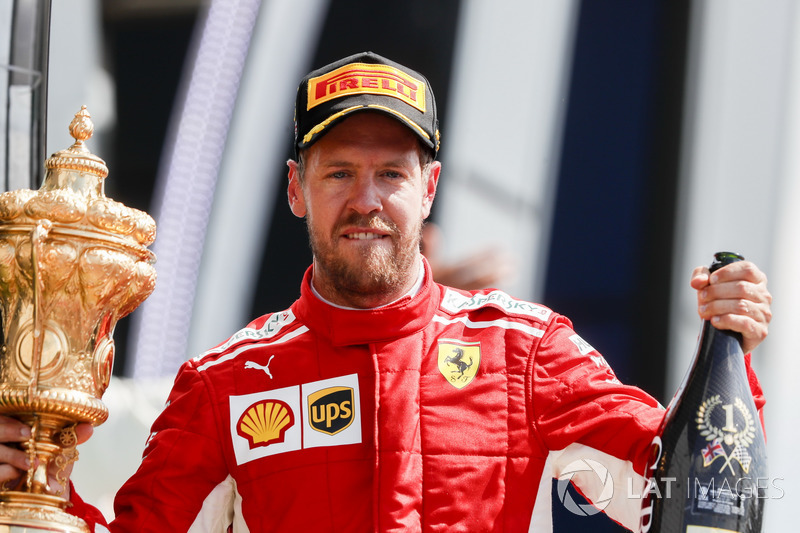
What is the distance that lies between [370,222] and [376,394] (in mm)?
310

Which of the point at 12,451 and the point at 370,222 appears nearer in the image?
the point at 12,451

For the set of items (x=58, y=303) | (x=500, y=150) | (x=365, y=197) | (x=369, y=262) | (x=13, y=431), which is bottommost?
(x=13, y=431)

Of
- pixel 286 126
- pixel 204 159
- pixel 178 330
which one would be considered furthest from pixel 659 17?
pixel 178 330

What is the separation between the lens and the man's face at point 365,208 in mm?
1975

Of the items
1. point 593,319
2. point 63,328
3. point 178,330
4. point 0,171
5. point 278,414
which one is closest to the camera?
point 63,328

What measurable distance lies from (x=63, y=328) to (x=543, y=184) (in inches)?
77.5

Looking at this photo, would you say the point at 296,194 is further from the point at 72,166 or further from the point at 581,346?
the point at 581,346

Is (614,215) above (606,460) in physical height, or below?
above

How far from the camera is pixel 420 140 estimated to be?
2045mm

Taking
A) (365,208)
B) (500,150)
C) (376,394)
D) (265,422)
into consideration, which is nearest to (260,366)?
(265,422)

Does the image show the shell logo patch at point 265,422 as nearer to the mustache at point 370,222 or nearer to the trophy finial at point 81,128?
the mustache at point 370,222

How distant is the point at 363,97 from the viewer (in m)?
2.02

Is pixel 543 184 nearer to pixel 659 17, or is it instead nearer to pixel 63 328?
pixel 659 17

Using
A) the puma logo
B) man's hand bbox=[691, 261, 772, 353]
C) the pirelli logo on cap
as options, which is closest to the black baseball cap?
the pirelli logo on cap
